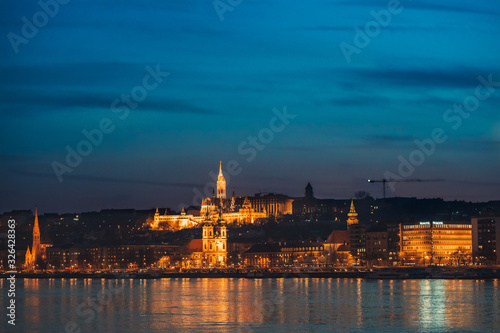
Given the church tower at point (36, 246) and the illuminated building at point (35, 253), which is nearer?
the illuminated building at point (35, 253)

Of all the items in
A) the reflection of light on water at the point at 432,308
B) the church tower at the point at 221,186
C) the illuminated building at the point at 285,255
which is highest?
the church tower at the point at 221,186

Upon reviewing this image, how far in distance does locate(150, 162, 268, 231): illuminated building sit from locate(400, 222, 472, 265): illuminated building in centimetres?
5007

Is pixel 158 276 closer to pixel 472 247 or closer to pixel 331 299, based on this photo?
pixel 472 247

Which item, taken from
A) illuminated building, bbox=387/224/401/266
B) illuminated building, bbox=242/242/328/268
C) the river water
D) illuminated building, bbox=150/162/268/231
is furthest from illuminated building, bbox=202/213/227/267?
the river water

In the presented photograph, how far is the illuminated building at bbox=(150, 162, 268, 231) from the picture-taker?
164 metres

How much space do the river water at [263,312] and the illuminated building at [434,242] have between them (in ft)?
170

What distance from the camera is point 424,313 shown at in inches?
1719

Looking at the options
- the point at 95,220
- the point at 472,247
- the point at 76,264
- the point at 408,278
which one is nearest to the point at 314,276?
the point at 408,278

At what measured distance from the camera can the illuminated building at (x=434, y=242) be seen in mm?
112500

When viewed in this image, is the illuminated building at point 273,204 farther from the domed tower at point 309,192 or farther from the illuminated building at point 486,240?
the illuminated building at point 486,240

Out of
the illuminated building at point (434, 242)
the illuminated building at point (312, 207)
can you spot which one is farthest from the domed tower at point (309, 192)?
the illuminated building at point (434, 242)

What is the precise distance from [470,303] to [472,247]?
206ft

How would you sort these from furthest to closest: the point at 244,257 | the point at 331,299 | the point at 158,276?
the point at 244,257
the point at 158,276
the point at 331,299

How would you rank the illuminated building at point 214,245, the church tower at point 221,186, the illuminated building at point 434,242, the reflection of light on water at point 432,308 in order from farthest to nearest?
the church tower at point 221,186 < the illuminated building at point 214,245 < the illuminated building at point 434,242 < the reflection of light on water at point 432,308
